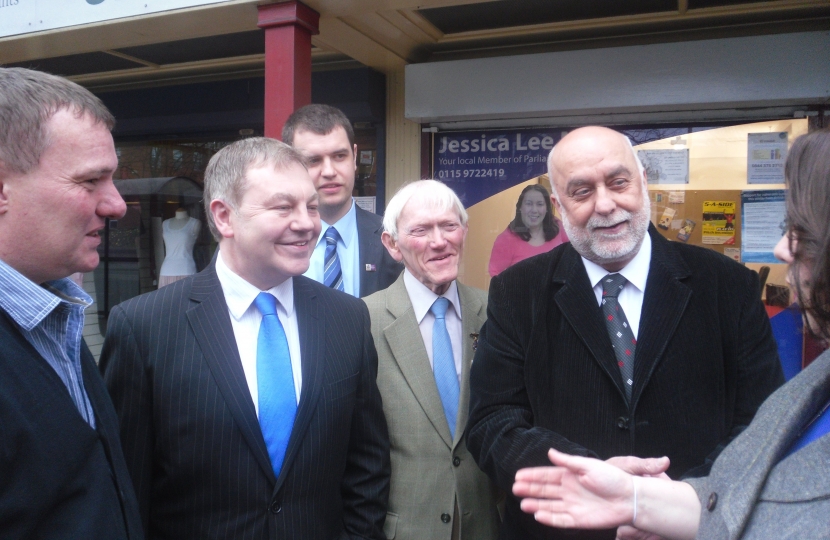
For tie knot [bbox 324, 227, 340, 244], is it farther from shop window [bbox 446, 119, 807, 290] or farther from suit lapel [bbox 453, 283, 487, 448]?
shop window [bbox 446, 119, 807, 290]

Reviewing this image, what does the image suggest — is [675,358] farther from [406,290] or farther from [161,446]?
[161,446]

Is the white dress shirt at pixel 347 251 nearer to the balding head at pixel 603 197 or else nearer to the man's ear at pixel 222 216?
the man's ear at pixel 222 216

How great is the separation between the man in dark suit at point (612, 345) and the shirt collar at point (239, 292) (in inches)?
26.3

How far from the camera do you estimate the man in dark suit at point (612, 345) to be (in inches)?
68.2

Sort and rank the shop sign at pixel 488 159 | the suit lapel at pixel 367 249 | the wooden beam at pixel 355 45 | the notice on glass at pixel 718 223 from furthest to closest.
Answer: the shop sign at pixel 488 159 → the notice on glass at pixel 718 223 → the wooden beam at pixel 355 45 → the suit lapel at pixel 367 249

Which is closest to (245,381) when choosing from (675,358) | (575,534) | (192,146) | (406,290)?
(406,290)

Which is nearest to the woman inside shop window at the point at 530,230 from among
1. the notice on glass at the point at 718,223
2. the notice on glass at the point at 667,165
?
the notice on glass at the point at 667,165

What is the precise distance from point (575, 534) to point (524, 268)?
843 millimetres

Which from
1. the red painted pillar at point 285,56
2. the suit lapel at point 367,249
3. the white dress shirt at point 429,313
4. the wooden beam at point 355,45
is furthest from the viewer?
the wooden beam at point 355,45

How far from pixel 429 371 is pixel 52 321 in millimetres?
1270

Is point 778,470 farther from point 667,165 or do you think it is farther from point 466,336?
point 667,165

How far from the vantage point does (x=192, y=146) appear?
19.6 ft

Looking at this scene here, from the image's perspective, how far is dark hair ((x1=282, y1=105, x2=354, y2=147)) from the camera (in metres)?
2.79

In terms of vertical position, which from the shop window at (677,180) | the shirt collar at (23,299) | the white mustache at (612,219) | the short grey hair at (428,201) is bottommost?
the shirt collar at (23,299)
